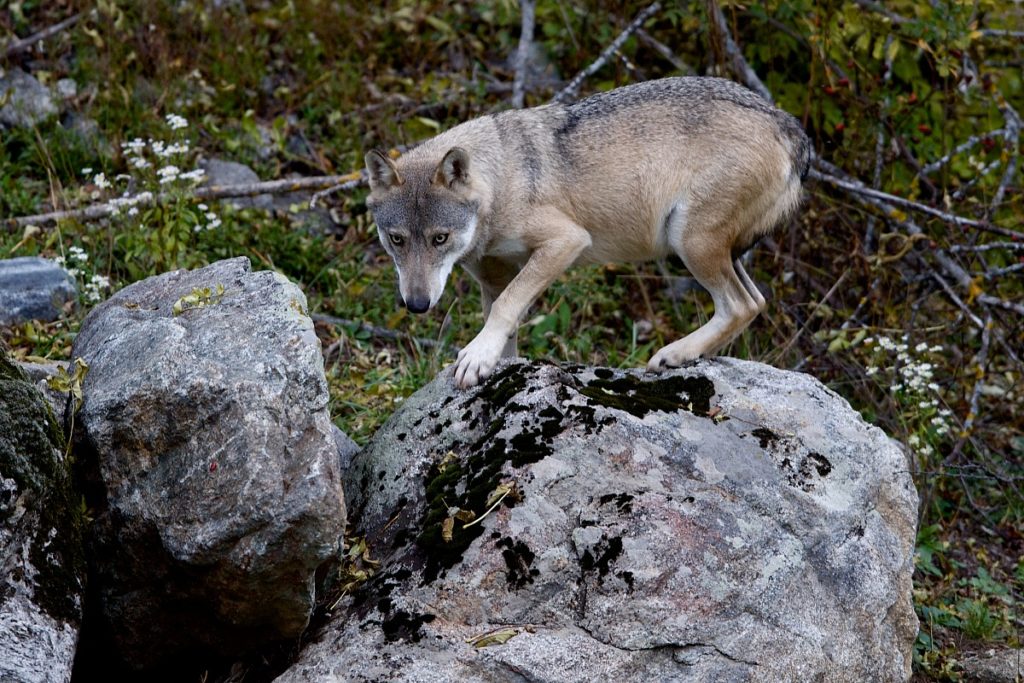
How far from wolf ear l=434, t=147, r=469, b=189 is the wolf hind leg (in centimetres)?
145

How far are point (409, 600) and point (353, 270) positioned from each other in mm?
4971

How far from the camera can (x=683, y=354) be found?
6.49 m

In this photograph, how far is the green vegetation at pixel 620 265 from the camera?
303 inches

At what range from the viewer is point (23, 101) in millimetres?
9672

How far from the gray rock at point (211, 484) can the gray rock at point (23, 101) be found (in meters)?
5.99

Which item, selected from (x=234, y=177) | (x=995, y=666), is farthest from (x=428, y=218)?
(x=234, y=177)

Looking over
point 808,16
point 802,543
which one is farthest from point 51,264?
point 808,16

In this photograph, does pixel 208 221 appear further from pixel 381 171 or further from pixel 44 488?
pixel 44 488

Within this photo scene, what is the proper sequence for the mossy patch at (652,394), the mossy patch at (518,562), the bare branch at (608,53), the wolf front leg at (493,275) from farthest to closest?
1. the bare branch at (608,53)
2. the wolf front leg at (493,275)
3. the mossy patch at (652,394)
4. the mossy patch at (518,562)

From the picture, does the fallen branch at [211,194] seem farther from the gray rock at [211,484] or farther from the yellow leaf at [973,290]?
the yellow leaf at [973,290]

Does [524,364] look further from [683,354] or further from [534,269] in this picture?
[683,354]

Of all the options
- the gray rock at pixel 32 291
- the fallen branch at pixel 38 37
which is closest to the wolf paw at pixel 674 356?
the gray rock at pixel 32 291

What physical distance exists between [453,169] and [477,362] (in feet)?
4.05

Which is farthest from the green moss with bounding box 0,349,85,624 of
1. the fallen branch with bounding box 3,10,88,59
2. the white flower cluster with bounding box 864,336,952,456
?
the fallen branch with bounding box 3,10,88,59
